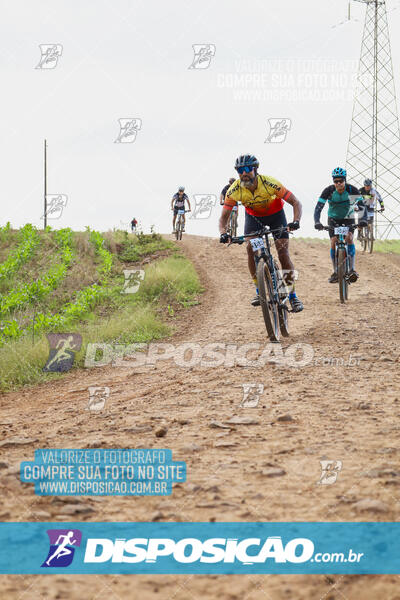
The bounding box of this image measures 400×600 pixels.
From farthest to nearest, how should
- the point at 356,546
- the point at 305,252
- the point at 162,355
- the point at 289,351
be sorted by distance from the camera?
1. the point at 305,252
2. the point at 162,355
3. the point at 289,351
4. the point at 356,546

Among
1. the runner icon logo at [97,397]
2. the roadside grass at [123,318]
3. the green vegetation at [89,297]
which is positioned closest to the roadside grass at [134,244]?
the green vegetation at [89,297]

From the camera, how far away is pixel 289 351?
7.93 m

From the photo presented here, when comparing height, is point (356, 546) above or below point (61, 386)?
above

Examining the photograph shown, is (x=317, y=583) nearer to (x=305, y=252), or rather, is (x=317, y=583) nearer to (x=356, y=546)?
(x=356, y=546)

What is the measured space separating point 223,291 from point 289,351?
7.71m

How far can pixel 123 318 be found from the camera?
523 inches

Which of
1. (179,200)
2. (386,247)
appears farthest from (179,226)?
(386,247)

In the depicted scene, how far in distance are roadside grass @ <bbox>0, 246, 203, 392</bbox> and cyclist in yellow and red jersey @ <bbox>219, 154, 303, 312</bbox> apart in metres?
3.48

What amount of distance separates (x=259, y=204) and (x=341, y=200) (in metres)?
3.67

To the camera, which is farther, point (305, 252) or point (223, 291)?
point (305, 252)

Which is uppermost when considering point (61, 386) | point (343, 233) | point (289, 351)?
point (343, 233)

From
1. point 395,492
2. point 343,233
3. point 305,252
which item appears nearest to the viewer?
point 395,492

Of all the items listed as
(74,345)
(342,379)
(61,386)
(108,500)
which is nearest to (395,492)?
(108,500)

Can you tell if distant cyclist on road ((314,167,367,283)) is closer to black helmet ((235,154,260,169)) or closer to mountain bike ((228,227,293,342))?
mountain bike ((228,227,293,342))
